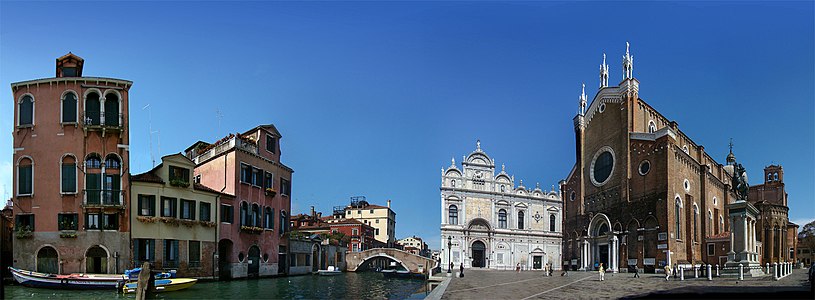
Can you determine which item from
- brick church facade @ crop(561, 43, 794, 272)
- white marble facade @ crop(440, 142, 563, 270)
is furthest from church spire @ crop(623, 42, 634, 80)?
white marble facade @ crop(440, 142, 563, 270)

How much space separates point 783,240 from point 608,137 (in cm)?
2060

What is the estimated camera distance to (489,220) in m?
69.8

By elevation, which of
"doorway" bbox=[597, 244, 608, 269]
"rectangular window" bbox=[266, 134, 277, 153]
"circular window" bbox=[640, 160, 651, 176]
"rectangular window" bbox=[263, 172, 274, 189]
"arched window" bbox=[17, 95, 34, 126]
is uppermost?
"arched window" bbox=[17, 95, 34, 126]

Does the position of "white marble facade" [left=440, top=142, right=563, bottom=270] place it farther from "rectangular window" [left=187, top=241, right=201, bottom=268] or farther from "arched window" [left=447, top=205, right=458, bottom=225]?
"rectangular window" [left=187, top=241, right=201, bottom=268]

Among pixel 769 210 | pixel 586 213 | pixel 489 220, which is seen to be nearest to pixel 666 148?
pixel 586 213

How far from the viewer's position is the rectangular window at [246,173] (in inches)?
1532

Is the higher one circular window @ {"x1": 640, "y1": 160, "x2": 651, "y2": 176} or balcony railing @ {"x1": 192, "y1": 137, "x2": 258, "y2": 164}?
balcony railing @ {"x1": 192, "y1": 137, "x2": 258, "y2": 164}

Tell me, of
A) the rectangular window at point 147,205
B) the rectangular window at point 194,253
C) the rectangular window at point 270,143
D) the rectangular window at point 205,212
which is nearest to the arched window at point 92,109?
the rectangular window at point 147,205

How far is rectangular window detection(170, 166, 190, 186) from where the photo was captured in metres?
33.0

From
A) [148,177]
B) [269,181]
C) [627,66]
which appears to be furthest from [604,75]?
[148,177]

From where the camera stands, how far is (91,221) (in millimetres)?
29984

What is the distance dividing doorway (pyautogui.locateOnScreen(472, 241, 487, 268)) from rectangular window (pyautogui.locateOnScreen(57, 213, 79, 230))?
1831 inches

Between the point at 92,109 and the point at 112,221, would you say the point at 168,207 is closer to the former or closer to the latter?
the point at 112,221

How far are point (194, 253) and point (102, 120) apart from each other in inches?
348
